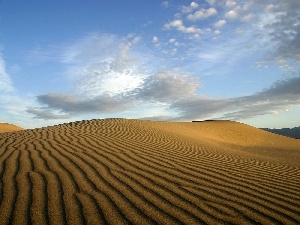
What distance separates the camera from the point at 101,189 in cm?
418

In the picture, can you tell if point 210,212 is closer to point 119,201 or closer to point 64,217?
point 119,201

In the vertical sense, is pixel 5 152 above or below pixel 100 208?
above

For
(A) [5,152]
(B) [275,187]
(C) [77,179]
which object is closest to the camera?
(C) [77,179]

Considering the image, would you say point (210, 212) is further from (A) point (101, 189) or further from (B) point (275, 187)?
(B) point (275, 187)

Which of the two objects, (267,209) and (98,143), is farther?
(98,143)

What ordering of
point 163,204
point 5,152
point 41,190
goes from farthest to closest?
point 5,152
point 41,190
point 163,204

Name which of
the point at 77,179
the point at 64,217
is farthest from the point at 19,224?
the point at 77,179

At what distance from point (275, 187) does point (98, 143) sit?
493cm

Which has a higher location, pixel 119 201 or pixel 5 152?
pixel 5 152

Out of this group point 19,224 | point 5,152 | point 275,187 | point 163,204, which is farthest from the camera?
point 5,152

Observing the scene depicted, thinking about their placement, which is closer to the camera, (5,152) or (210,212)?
(210,212)

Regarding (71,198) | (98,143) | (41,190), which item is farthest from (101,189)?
(98,143)

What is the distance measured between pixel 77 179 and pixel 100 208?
1.18 m

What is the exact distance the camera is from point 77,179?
458 cm
